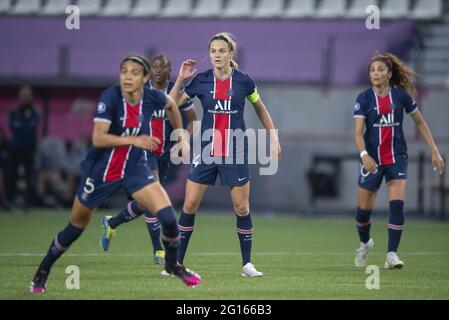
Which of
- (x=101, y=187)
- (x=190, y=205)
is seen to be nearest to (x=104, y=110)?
(x=101, y=187)

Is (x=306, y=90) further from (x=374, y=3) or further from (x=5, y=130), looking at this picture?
(x=5, y=130)

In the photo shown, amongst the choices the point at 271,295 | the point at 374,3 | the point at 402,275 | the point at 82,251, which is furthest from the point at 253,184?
the point at 271,295

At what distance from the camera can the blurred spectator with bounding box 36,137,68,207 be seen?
2323cm

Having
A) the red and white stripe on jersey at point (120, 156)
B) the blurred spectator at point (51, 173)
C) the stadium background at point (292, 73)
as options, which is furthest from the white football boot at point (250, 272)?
the blurred spectator at point (51, 173)

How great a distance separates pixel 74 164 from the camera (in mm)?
22984

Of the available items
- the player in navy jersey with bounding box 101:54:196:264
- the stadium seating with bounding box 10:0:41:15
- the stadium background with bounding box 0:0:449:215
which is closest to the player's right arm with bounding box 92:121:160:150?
the player in navy jersey with bounding box 101:54:196:264

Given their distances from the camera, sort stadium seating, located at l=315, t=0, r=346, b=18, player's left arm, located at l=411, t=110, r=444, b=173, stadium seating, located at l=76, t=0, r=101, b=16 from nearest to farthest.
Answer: player's left arm, located at l=411, t=110, r=444, b=173 < stadium seating, located at l=315, t=0, r=346, b=18 < stadium seating, located at l=76, t=0, r=101, b=16

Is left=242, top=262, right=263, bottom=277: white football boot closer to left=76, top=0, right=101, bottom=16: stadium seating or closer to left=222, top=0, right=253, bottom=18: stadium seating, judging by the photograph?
left=222, top=0, right=253, bottom=18: stadium seating

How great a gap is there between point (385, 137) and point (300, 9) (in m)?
15.9

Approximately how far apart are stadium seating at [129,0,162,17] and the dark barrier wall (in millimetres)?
360

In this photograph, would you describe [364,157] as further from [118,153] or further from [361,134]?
[118,153]

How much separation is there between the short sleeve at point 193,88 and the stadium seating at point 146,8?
16.9 metres

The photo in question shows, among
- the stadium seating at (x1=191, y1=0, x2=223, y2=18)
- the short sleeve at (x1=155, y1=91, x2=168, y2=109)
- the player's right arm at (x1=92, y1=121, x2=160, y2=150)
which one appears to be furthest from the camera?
the stadium seating at (x1=191, y1=0, x2=223, y2=18)

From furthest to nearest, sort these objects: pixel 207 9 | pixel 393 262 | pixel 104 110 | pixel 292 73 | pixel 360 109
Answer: pixel 207 9 → pixel 292 73 → pixel 360 109 → pixel 393 262 → pixel 104 110
